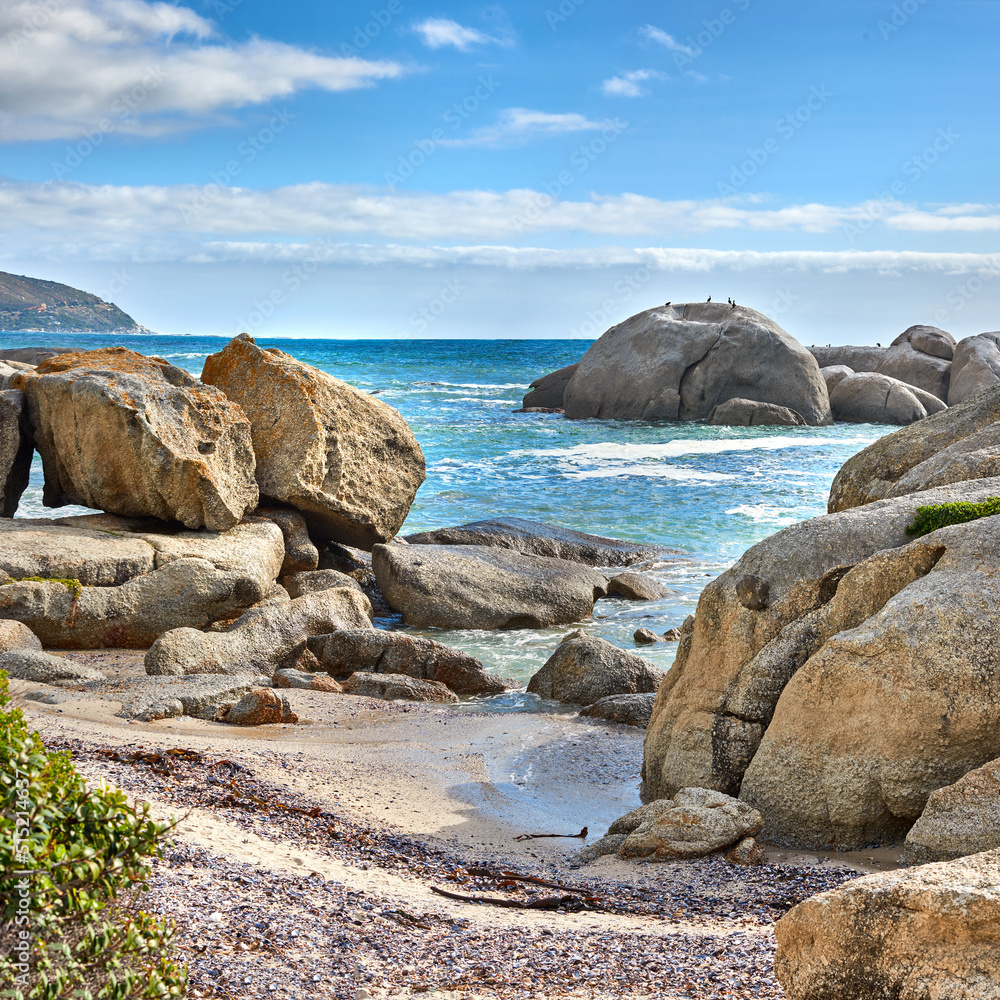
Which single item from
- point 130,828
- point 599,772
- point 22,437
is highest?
point 22,437

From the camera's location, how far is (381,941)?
168 inches

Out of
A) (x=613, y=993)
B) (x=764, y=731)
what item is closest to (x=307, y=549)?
(x=764, y=731)

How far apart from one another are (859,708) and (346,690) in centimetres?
622

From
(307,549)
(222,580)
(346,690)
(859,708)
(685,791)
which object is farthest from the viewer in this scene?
(307,549)

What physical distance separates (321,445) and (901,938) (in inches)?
483

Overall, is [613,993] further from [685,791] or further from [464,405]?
[464,405]

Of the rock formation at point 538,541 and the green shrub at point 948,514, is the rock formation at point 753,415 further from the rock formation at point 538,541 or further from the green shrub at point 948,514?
the green shrub at point 948,514

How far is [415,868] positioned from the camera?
18.7ft

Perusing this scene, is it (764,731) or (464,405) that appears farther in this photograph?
(464,405)

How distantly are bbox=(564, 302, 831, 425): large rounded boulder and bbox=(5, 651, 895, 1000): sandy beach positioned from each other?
102ft

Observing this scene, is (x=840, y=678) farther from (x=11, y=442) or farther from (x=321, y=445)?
(x=11, y=442)

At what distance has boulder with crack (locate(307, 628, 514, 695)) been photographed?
11.3 metres

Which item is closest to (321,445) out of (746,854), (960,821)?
(746,854)

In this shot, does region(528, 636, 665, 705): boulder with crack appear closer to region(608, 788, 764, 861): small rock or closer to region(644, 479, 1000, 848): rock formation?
region(644, 479, 1000, 848): rock formation
